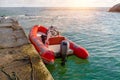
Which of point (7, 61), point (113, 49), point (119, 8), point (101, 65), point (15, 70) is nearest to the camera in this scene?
point (15, 70)

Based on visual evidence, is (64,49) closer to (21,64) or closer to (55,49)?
(55,49)

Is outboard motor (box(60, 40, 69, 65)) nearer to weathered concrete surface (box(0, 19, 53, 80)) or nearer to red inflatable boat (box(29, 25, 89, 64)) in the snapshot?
red inflatable boat (box(29, 25, 89, 64))

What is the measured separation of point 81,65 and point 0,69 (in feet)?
19.6

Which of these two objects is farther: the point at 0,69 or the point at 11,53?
the point at 11,53

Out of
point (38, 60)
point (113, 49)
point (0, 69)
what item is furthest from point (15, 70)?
point (113, 49)

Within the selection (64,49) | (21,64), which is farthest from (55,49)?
(21,64)

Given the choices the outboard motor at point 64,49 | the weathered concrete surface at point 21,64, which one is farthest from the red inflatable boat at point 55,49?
the weathered concrete surface at point 21,64

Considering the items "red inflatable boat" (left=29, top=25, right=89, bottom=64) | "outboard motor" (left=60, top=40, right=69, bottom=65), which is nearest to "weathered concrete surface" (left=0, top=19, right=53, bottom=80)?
"red inflatable boat" (left=29, top=25, right=89, bottom=64)

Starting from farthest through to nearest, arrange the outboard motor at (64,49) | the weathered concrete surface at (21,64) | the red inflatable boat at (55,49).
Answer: the outboard motor at (64,49) < the red inflatable boat at (55,49) < the weathered concrete surface at (21,64)

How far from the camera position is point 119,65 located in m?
→ 13.2

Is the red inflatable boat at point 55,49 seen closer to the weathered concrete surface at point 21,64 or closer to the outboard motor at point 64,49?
the outboard motor at point 64,49

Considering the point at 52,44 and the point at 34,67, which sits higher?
the point at 34,67

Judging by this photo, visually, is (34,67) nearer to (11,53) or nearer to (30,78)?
(30,78)

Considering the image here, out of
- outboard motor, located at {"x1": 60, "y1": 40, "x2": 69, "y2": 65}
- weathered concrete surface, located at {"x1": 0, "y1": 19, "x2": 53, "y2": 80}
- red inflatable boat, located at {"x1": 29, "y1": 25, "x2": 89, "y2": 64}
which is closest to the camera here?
weathered concrete surface, located at {"x1": 0, "y1": 19, "x2": 53, "y2": 80}
